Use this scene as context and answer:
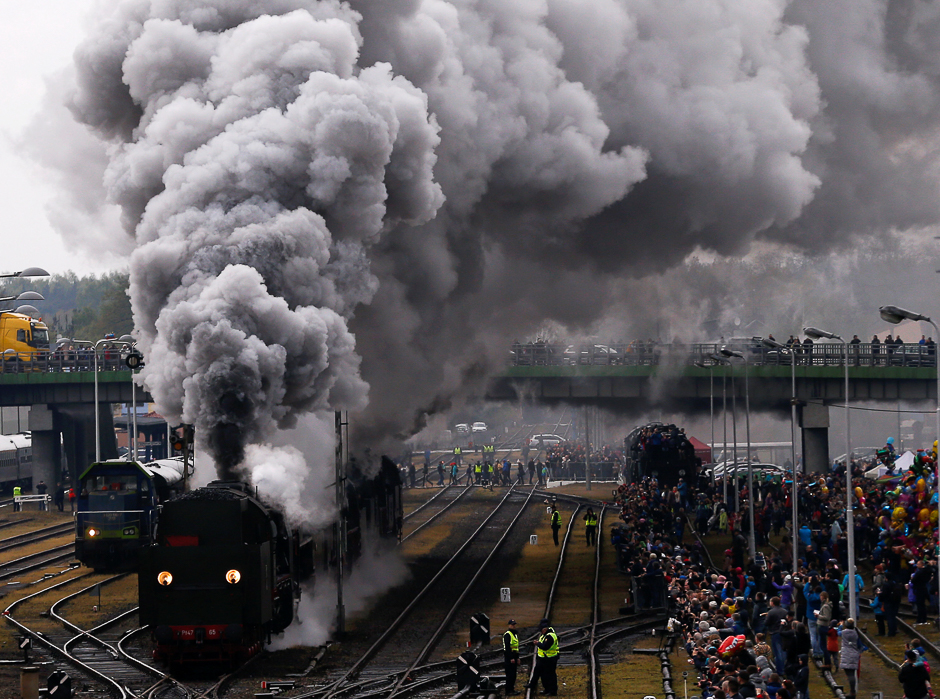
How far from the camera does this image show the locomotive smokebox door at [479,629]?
24.3 m

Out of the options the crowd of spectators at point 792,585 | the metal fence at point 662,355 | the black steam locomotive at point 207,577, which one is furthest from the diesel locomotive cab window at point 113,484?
the metal fence at point 662,355

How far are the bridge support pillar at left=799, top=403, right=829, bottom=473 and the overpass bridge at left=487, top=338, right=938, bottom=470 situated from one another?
43 millimetres

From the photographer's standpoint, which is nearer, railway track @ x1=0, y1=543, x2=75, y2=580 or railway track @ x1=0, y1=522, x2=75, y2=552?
railway track @ x1=0, y1=543, x2=75, y2=580

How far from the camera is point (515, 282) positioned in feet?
135

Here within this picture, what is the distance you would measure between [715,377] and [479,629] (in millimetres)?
35983

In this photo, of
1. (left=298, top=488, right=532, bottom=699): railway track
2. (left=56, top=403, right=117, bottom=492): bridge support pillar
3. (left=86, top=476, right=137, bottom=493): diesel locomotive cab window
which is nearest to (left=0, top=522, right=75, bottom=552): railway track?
(left=86, top=476, right=137, bottom=493): diesel locomotive cab window

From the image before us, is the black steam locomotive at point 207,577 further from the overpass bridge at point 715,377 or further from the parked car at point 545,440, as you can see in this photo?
the parked car at point 545,440

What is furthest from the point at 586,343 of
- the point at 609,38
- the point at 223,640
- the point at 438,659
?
the point at 223,640

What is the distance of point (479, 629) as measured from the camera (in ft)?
80.6

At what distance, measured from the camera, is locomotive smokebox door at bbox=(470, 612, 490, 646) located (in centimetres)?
2434

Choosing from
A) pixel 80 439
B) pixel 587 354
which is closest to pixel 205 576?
pixel 587 354

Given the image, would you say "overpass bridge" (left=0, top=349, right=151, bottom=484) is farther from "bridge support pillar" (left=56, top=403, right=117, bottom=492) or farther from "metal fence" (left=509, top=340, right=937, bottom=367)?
"metal fence" (left=509, top=340, right=937, bottom=367)

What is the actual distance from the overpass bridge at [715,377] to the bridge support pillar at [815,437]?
43 millimetres

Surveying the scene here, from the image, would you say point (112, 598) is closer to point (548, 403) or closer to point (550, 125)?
point (550, 125)
